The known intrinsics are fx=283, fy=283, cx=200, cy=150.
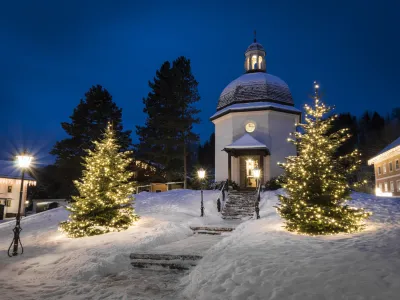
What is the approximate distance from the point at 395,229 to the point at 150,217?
11.8 meters

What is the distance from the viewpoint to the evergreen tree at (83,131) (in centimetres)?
3450

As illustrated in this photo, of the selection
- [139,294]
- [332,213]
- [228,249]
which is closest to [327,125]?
[332,213]

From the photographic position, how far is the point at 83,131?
3503 centimetres

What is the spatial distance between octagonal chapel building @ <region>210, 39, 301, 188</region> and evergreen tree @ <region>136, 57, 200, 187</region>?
590 cm

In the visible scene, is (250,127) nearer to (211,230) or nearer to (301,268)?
(211,230)

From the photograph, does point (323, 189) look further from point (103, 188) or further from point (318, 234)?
point (103, 188)

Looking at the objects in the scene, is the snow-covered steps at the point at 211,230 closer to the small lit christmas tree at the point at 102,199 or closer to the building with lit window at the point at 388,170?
the small lit christmas tree at the point at 102,199

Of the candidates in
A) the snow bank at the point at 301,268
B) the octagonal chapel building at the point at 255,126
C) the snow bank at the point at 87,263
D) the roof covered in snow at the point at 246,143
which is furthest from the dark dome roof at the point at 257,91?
the snow bank at the point at 301,268

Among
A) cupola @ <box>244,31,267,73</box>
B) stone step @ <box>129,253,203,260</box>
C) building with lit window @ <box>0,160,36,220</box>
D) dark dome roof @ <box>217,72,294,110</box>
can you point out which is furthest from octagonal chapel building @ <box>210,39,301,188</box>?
building with lit window @ <box>0,160,36,220</box>

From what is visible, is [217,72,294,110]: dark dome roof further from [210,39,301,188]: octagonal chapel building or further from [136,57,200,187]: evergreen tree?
[136,57,200,187]: evergreen tree

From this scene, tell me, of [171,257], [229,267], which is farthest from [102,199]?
[229,267]

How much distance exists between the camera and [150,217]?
16.5 meters

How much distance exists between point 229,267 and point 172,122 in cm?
2565

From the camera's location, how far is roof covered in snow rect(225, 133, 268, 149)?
23.1 meters
